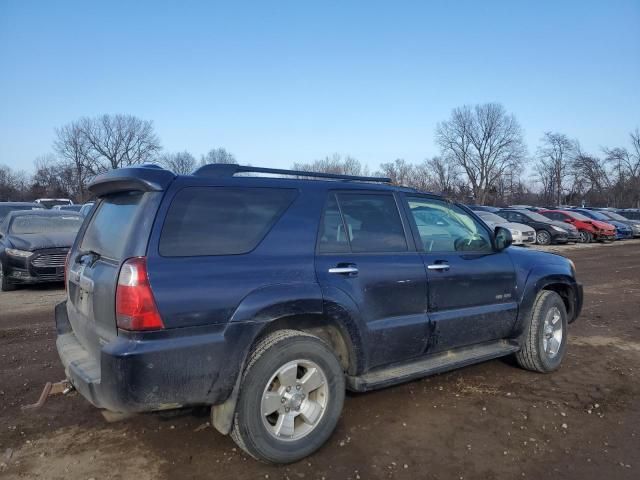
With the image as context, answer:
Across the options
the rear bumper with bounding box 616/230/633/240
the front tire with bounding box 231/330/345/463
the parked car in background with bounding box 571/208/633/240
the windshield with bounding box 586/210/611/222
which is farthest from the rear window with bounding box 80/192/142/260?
the rear bumper with bounding box 616/230/633/240

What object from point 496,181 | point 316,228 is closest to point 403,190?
point 316,228

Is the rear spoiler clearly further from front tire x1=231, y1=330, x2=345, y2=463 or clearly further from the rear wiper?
front tire x1=231, y1=330, x2=345, y2=463

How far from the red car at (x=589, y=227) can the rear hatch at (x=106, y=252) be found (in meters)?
26.8

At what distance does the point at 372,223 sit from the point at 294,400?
144cm

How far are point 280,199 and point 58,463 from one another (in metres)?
2.22

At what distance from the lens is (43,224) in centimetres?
1077

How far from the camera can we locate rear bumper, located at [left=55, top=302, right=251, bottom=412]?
2723 mm

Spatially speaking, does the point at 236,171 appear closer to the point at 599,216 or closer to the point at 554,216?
the point at 554,216

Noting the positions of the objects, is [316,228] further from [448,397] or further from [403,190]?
[448,397]

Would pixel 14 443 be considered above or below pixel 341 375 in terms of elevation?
below

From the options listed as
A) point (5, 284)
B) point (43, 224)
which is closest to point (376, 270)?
point (5, 284)

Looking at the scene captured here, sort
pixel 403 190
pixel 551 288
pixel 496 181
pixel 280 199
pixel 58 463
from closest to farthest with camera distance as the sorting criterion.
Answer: pixel 58 463, pixel 280 199, pixel 403 190, pixel 551 288, pixel 496 181

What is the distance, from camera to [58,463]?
321 centimetres


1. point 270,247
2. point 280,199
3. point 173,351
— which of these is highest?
point 280,199
